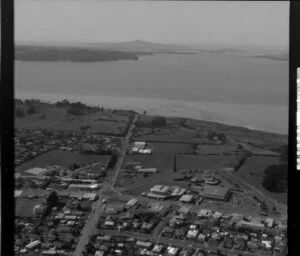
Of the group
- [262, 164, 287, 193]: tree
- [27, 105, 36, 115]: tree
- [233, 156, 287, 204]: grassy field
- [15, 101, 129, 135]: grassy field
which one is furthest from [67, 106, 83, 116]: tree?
[262, 164, 287, 193]: tree

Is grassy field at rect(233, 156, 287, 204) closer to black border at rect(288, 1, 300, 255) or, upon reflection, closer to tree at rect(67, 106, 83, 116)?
black border at rect(288, 1, 300, 255)

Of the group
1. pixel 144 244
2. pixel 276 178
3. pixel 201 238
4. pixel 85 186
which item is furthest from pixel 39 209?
pixel 276 178

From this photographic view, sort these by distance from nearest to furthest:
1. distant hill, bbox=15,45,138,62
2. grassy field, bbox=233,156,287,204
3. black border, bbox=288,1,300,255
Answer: black border, bbox=288,1,300,255 < grassy field, bbox=233,156,287,204 < distant hill, bbox=15,45,138,62

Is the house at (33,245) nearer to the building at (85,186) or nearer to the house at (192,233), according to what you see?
the building at (85,186)

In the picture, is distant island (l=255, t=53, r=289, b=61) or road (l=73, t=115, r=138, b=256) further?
road (l=73, t=115, r=138, b=256)

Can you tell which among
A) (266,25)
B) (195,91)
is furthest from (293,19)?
(195,91)

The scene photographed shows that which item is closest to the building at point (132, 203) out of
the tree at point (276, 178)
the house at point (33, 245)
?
the house at point (33, 245)

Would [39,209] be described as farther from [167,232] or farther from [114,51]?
[114,51]

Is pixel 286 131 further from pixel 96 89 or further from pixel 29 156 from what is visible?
pixel 29 156
